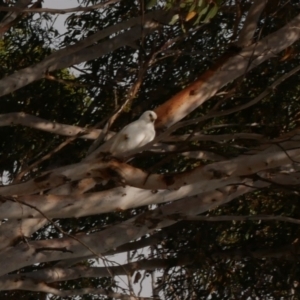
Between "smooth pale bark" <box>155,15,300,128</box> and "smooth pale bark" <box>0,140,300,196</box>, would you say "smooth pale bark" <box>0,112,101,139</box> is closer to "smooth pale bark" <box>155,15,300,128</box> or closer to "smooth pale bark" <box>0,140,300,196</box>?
"smooth pale bark" <box>155,15,300,128</box>

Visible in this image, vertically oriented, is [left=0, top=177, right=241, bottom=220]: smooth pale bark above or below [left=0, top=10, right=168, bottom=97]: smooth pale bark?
below

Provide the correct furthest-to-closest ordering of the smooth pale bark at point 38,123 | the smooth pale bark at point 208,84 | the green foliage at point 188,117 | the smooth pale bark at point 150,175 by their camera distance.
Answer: the green foliage at point 188,117 < the smooth pale bark at point 38,123 < the smooth pale bark at point 208,84 < the smooth pale bark at point 150,175

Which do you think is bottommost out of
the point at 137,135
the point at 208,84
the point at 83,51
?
the point at 137,135

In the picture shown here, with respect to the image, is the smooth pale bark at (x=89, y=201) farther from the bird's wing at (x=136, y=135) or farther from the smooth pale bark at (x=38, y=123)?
the smooth pale bark at (x=38, y=123)

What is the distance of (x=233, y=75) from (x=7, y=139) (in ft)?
9.50

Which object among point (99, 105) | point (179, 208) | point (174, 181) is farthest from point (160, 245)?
point (174, 181)

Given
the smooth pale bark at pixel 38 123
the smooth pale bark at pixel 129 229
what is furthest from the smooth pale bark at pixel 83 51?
the smooth pale bark at pixel 129 229

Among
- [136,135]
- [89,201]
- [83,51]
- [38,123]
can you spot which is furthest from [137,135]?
[83,51]

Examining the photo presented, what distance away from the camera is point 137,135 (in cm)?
480

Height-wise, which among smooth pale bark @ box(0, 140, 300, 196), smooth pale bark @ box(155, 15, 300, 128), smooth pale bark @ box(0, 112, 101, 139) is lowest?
smooth pale bark @ box(0, 140, 300, 196)

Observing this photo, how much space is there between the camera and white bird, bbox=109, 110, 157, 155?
4.63 meters

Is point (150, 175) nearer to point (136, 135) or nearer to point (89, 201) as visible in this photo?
point (89, 201)

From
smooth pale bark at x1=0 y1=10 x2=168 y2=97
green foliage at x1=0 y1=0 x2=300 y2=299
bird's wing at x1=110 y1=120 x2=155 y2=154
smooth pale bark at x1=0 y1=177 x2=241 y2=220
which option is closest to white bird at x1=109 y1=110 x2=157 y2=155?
bird's wing at x1=110 y1=120 x2=155 y2=154

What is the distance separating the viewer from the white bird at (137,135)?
4625 millimetres
